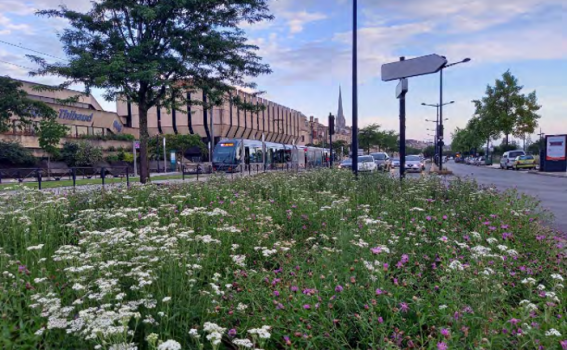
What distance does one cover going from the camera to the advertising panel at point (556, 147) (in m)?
31.5

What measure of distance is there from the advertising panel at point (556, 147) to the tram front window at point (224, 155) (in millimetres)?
26483

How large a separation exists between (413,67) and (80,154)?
3801cm

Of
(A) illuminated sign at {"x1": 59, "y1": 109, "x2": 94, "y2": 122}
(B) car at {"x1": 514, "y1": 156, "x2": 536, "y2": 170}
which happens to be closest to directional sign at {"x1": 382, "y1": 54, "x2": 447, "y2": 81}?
(B) car at {"x1": 514, "y1": 156, "x2": 536, "y2": 170}

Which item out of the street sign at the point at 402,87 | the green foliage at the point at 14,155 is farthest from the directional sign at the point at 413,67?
the green foliage at the point at 14,155

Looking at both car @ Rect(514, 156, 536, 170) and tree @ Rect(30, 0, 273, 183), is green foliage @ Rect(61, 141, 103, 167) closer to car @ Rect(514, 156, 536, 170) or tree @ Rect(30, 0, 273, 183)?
tree @ Rect(30, 0, 273, 183)

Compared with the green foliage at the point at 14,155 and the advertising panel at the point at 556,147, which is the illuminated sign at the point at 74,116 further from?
the advertising panel at the point at 556,147

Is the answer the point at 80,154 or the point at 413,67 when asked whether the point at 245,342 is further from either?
the point at 80,154

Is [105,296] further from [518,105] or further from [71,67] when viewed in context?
[518,105]

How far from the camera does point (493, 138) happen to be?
2344 inches

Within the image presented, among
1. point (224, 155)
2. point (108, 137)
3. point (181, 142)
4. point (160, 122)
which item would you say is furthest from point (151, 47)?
point (160, 122)

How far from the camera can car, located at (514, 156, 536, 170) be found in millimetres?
39719

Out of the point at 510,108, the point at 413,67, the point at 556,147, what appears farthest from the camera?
the point at 510,108

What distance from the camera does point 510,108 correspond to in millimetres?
54125

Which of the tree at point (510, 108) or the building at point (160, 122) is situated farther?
the tree at point (510, 108)
